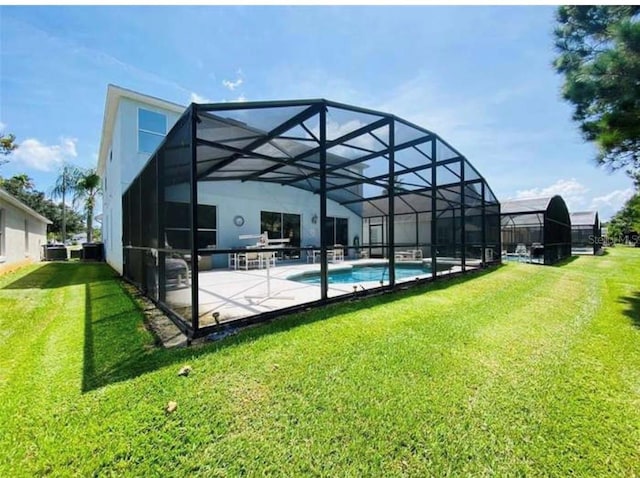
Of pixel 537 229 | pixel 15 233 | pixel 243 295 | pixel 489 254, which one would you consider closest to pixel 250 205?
pixel 243 295

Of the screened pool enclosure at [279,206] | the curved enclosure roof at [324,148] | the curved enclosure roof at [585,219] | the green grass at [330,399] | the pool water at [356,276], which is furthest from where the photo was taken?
the curved enclosure roof at [585,219]

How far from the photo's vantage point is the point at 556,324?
14.5 ft

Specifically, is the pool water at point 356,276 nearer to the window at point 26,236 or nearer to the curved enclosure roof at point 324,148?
the curved enclosure roof at point 324,148

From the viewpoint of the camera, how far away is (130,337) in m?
3.75

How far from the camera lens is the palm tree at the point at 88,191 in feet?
70.5

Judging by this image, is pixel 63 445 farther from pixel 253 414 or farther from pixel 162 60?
pixel 162 60

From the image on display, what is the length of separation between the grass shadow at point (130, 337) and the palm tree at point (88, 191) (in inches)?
788

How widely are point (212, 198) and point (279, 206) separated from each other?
2977 mm

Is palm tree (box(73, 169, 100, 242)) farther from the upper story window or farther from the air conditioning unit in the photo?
the air conditioning unit

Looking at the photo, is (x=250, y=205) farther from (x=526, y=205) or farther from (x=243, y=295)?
(x=526, y=205)

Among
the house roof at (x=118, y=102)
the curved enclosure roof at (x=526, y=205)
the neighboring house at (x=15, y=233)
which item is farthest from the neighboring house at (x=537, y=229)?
the neighboring house at (x=15, y=233)

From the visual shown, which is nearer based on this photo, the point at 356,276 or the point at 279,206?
the point at 356,276

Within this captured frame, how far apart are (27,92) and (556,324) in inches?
679

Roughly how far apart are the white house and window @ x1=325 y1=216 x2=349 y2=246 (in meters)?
0.05
